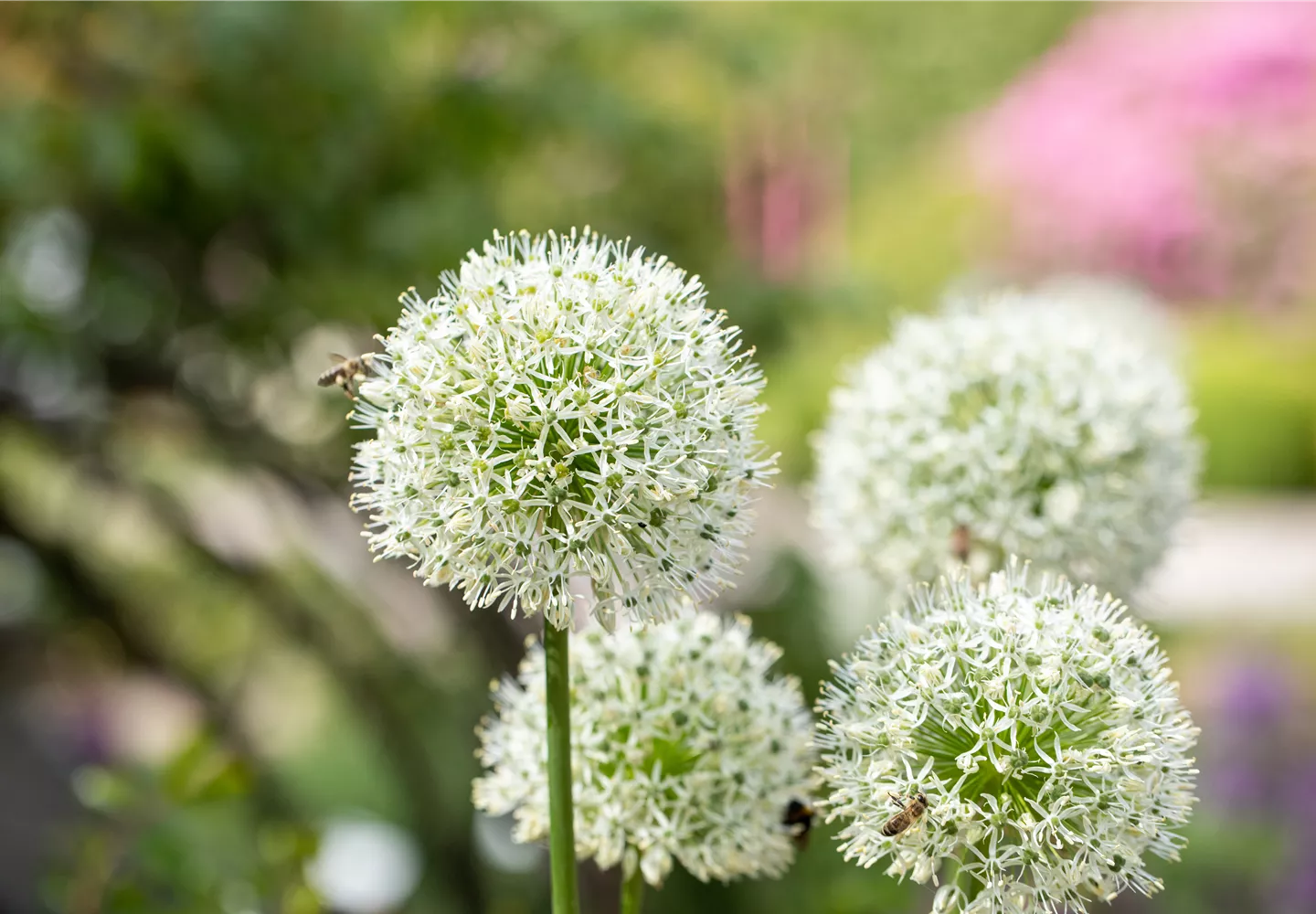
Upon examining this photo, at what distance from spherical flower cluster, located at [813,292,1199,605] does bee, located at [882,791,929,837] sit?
436mm

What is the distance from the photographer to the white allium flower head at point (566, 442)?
2.60 feet

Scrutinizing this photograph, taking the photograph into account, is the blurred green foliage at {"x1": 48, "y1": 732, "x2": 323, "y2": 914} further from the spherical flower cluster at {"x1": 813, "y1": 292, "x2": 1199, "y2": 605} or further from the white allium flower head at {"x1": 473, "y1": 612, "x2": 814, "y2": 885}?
the spherical flower cluster at {"x1": 813, "y1": 292, "x2": 1199, "y2": 605}

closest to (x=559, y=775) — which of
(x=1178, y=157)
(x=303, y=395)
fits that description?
(x=303, y=395)

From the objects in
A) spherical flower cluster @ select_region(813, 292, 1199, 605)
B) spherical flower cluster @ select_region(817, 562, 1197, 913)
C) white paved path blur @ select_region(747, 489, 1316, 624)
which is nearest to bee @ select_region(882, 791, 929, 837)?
spherical flower cluster @ select_region(817, 562, 1197, 913)

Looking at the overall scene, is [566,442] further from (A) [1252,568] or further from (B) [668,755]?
(A) [1252,568]

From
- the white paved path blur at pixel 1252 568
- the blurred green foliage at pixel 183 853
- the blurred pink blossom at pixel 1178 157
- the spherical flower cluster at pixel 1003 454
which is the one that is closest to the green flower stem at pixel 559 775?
the blurred green foliage at pixel 183 853

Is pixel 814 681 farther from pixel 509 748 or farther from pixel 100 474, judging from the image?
pixel 509 748

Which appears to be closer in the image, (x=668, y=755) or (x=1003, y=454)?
(x=668, y=755)

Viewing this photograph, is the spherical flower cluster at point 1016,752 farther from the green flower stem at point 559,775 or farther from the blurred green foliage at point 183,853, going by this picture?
the blurred green foliage at point 183,853

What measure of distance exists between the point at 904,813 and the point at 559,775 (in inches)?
8.7

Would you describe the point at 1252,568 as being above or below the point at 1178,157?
below

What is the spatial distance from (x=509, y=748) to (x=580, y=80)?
223 centimetres

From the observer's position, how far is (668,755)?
3.12ft

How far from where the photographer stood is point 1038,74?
1240 cm
